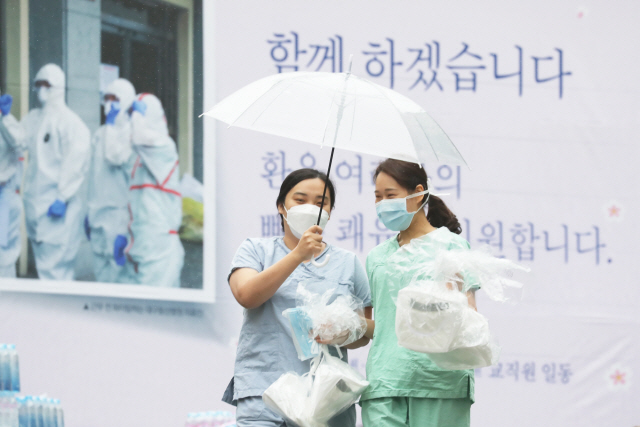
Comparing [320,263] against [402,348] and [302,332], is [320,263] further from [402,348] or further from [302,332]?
[402,348]

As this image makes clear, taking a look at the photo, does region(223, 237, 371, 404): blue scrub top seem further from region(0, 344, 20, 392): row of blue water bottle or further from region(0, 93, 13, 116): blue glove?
region(0, 93, 13, 116): blue glove

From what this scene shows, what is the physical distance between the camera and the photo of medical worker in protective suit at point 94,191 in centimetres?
377

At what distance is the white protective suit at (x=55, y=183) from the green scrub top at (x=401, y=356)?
83.3 inches

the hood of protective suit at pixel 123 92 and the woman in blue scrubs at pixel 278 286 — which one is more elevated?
the hood of protective suit at pixel 123 92

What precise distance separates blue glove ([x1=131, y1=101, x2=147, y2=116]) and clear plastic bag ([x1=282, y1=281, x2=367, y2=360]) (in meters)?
1.92

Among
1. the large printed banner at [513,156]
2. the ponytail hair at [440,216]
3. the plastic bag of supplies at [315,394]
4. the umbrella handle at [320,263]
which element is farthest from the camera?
the large printed banner at [513,156]

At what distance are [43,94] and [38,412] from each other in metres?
1.57

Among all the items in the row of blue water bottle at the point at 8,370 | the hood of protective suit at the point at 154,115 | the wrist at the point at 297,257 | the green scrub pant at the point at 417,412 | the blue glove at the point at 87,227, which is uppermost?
the hood of protective suit at the point at 154,115

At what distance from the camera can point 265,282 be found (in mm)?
2109

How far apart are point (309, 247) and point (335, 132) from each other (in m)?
0.34

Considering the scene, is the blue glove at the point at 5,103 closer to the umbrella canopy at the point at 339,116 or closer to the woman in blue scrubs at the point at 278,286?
the umbrella canopy at the point at 339,116

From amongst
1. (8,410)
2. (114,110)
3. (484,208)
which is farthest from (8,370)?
(484,208)

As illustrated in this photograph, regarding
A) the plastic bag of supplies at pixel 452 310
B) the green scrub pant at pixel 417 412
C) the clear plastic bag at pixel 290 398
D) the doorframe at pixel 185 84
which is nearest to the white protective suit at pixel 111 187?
the doorframe at pixel 185 84

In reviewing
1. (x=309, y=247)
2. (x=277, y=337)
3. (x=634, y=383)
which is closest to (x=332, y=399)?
(x=277, y=337)
